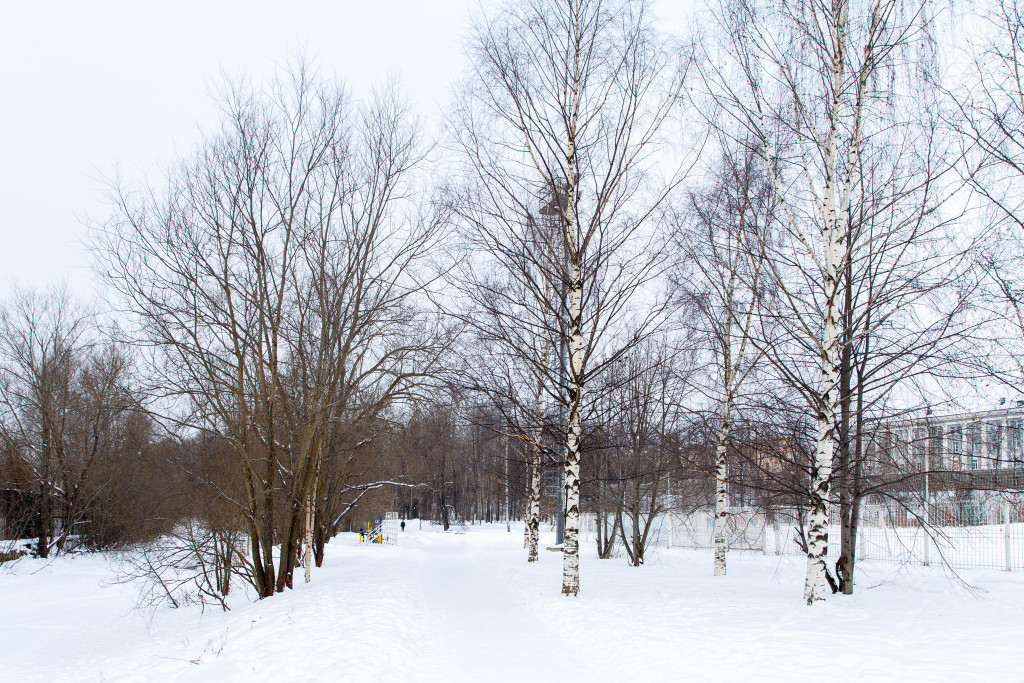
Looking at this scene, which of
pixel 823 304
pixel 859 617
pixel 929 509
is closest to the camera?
pixel 859 617

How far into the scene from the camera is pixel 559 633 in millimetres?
9008

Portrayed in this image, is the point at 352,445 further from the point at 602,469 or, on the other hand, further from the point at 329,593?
the point at 602,469

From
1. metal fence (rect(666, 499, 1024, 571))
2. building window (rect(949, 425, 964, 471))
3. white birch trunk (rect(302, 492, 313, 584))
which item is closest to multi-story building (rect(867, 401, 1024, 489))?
building window (rect(949, 425, 964, 471))

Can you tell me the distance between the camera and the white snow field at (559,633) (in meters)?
6.50

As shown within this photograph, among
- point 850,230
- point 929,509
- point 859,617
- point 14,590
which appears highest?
point 850,230

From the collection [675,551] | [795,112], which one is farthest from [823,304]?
[675,551]

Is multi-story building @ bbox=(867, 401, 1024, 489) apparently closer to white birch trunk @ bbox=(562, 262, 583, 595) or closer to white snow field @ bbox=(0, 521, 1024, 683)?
white snow field @ bbox=(0, 521, 1024, 683)

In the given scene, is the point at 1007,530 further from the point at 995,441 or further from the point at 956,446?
the point at 995,441

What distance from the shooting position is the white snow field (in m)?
6.50

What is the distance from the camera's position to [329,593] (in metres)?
13.0

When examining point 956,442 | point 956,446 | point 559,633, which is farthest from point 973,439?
point 559,633

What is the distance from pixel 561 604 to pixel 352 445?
9420mm

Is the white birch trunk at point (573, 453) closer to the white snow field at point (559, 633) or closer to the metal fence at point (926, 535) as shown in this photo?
the white snow field at point (559, 633)

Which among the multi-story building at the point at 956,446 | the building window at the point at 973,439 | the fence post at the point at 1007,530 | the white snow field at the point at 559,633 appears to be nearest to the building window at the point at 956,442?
the multi-story building at the point at 956,446
